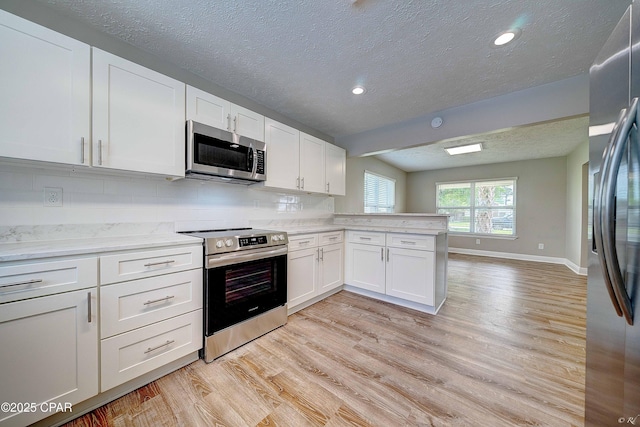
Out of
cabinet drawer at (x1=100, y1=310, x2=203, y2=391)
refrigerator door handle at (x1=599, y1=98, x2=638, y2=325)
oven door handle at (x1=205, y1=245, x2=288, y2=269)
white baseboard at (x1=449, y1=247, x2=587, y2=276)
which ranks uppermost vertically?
refrigerator door handle at (x1=599, y1=98, x2=638, y2=325)

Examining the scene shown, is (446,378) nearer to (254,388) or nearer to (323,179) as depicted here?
(254,388)

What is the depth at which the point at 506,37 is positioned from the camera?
5.62ft

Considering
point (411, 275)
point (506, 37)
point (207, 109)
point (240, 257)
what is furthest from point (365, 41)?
point (411, 275)

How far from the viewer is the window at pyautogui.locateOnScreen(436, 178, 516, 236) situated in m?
5.87

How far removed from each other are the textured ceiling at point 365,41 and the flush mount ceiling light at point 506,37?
39mm

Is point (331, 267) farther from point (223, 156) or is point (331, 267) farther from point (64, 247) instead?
point (64, 247)

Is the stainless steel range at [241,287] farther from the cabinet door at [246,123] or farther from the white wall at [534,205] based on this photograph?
the white wall at [534,205]

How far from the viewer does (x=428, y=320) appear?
247cm

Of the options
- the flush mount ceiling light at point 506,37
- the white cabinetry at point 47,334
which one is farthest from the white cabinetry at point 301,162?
the flush mount ceiling light at point 506,37

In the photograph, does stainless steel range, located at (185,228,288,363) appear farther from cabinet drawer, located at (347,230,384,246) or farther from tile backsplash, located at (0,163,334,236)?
cabinet drawer, located at (347,230,384,246)

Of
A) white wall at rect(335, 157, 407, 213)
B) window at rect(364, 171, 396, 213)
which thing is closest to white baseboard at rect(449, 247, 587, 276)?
window at rect(364, 171, 396, 213)

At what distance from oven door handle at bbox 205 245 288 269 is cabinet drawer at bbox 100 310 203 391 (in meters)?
0.39

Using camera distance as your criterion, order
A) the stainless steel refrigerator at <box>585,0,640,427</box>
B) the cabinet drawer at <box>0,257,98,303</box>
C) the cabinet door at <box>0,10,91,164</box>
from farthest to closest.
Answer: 1. the cabinet door at <box>0,10,91,164</box>
2. the cabinet drawer at <box>0,257,98,303</box>
3. the stainless steel refrigerator at <box>585,0,640,427</box>

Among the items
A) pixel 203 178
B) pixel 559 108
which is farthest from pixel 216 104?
pixel 559 108
